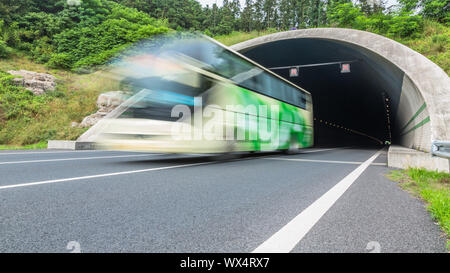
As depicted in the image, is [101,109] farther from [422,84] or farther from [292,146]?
[422,84]

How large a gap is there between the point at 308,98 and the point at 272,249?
1671 centimetres

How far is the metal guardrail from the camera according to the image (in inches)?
158

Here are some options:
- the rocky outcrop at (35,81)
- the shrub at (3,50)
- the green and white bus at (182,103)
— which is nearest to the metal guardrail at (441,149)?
the green and white bus at (182,103)

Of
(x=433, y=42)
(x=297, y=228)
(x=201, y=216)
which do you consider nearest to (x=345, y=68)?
(x=433, y=42)

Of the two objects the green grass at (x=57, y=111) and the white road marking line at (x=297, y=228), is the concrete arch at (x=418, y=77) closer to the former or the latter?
the white road marking line at (x=297, y=228)

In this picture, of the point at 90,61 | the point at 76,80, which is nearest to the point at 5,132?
the point at 76,80

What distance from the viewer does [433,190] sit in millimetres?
4379

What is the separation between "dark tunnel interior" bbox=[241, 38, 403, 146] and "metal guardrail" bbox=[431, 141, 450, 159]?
9.05 meters

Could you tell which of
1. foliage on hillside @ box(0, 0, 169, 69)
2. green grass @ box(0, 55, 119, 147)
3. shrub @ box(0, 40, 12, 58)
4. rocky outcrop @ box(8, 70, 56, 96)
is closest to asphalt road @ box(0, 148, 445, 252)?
green grass @ box(0, 55, 119, 147)

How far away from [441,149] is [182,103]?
5658 millimetres

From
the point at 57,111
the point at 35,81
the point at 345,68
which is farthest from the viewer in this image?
the point at 35,81

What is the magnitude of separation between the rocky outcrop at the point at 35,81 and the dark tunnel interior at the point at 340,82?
15.2 metres

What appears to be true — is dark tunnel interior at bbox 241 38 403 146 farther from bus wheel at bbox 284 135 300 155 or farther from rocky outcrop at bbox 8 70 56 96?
rocky outcrop at bbox 8 70 56 96

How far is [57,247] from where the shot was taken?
1.93 meters
